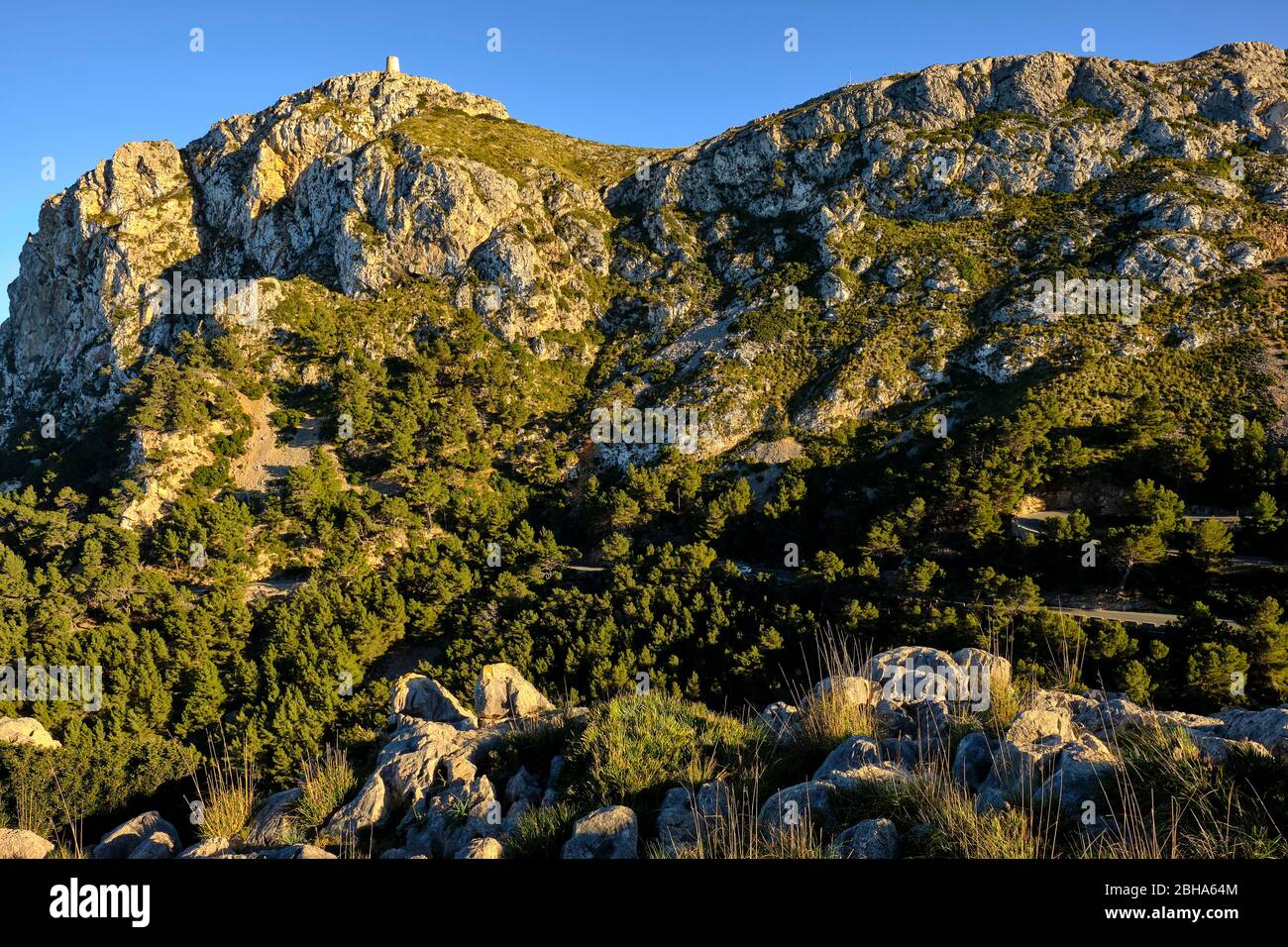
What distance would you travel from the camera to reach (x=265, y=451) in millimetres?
64062

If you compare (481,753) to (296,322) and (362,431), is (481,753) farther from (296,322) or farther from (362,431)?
(296,322)

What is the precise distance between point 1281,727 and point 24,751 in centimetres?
4442

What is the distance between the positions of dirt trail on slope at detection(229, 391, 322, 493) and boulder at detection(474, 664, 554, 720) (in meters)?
49.0

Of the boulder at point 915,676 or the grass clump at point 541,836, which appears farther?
the boulder at point 915,676

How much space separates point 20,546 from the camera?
171 ft

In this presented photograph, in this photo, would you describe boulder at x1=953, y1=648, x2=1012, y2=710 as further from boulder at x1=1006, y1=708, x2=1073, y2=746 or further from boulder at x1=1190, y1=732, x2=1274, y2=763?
boulder at x1=1190, y1=732, x2=1274, y2=763

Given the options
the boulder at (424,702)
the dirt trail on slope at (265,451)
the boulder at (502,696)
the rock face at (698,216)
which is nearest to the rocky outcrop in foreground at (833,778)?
the boulder at (502,696)

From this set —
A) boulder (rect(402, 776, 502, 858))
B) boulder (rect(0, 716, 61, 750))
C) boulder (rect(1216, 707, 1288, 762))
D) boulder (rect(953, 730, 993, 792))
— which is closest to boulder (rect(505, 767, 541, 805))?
boulder (rect(402, 776, 502, 858))

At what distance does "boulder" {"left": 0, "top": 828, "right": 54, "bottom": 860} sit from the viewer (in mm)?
11125

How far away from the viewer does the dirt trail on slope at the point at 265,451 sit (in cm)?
6106

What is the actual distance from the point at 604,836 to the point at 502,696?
17.2 m

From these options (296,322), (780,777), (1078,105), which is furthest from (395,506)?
(1078,105)

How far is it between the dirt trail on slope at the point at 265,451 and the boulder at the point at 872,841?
2656 inches

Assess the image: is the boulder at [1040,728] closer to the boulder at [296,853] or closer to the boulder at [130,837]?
the boulder at [296,853]
